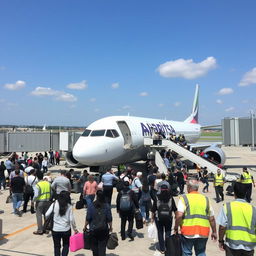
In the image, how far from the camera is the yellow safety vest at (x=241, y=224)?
4.34 m

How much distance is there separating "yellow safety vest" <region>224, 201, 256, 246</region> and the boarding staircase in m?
12.9

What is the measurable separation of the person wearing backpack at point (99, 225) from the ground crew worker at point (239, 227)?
2.45m

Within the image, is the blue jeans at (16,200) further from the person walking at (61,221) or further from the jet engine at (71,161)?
the jet engine at (71,161)

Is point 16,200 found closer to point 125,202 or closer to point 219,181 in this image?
point 125,202

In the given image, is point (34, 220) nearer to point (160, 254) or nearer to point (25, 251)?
point (25, 251)

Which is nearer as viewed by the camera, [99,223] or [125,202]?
[99,223]

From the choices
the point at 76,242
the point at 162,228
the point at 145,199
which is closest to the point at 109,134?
the point at 145,199

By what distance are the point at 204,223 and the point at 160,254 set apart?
2315mm

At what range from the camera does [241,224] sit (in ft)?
14.3

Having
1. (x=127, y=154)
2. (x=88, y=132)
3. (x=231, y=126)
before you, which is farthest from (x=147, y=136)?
(x=231, y=126)

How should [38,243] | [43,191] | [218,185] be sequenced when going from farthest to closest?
[218,185]
[43,191]
[38,243]

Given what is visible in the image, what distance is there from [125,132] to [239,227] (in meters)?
14.7

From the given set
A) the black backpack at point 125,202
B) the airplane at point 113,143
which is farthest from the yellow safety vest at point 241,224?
the airplane at point 113,143

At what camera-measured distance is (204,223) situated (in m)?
5.10
